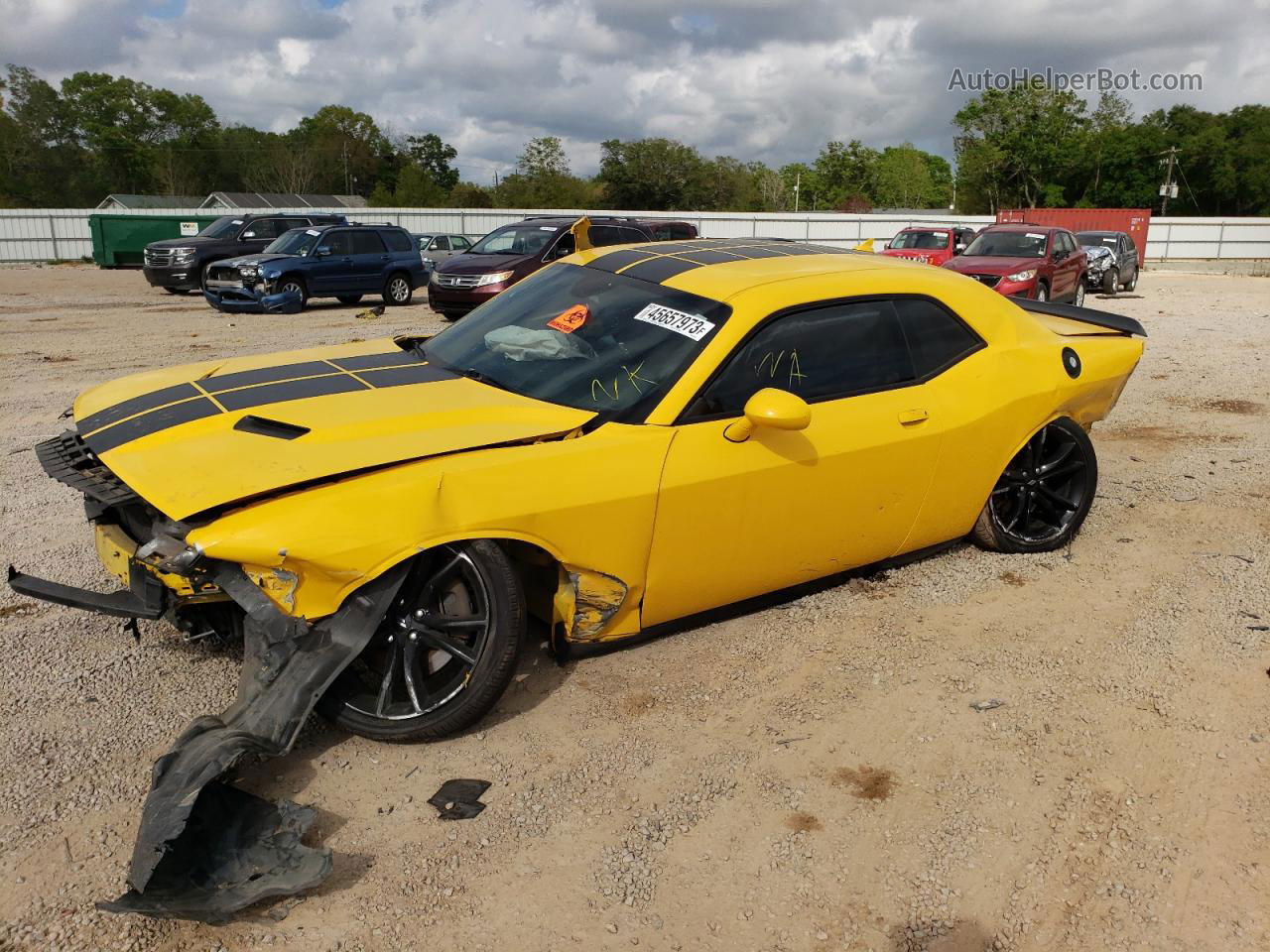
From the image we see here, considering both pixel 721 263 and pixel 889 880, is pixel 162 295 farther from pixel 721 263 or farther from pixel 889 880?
pixel 889 880

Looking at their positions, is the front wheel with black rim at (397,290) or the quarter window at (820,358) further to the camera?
the front wheel with black rim at (397,290)

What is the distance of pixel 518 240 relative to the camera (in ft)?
54.2

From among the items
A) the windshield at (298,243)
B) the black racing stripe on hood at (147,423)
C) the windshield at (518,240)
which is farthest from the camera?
the windshield at (298,243)

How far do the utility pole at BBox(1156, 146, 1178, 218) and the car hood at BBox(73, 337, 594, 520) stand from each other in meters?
69.2

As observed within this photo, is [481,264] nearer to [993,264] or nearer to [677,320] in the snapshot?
[993,264]

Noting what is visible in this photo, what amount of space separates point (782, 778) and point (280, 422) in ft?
6.67

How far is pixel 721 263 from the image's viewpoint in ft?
14.1

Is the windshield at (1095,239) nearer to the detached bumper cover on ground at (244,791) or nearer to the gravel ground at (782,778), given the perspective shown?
the gravel ground at (782,778)

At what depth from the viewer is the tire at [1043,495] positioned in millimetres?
4828

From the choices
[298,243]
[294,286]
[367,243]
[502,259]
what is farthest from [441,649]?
[367,243]

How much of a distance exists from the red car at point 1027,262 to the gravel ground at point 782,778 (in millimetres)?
11517

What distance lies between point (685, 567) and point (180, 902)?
1906 mm

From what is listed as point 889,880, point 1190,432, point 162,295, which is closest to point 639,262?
point 889,880

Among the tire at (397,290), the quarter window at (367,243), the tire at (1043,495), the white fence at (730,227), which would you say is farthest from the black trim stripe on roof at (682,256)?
the white fence at (730,227)
